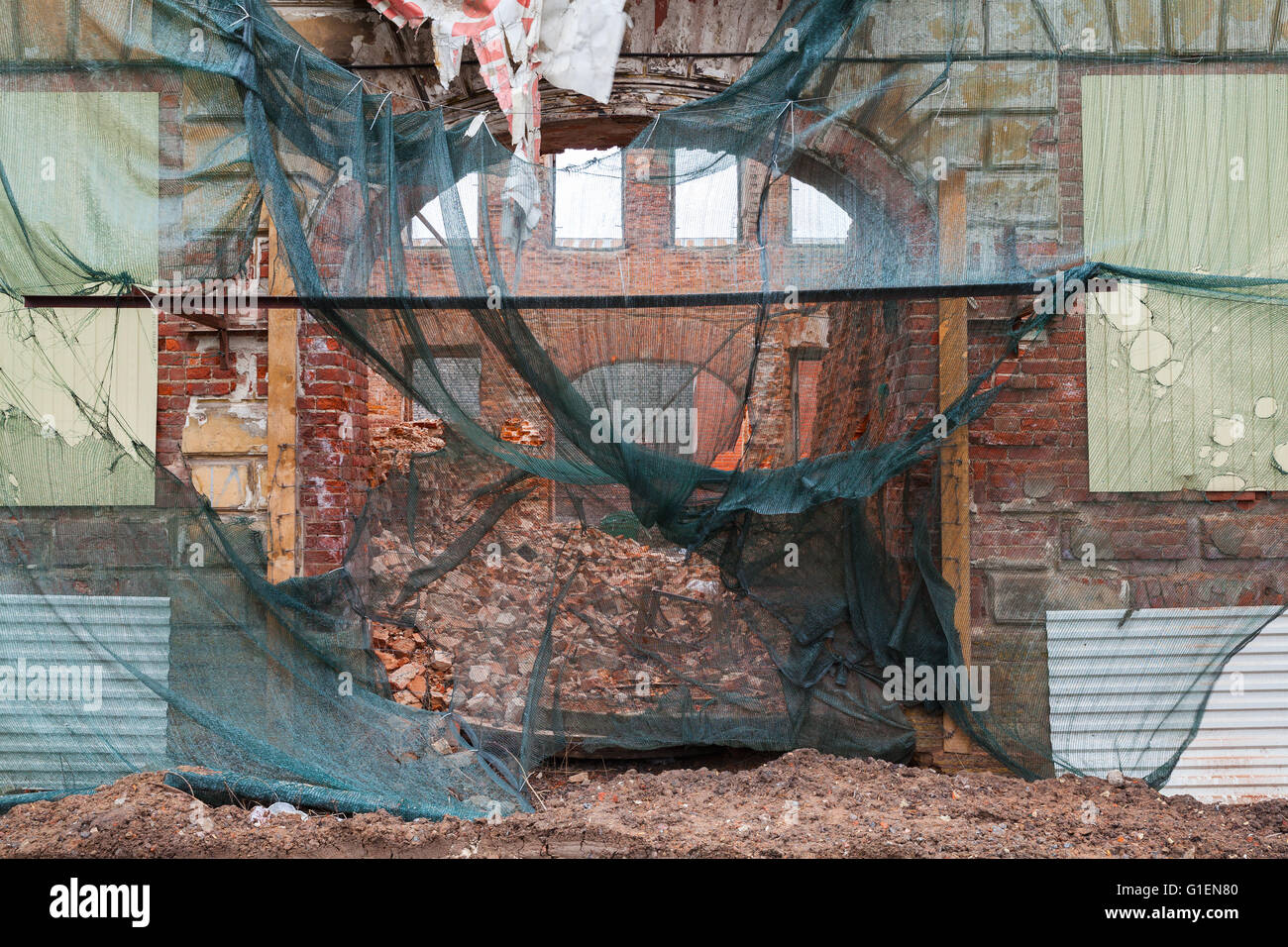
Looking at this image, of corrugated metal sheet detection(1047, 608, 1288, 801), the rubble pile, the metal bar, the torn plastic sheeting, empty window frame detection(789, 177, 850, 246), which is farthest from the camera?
the torn plastic sheeting

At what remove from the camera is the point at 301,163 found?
3.15 m

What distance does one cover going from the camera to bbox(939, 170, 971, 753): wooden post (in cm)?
341

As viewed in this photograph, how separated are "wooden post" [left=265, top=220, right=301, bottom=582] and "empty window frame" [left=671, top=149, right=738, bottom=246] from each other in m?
1.82

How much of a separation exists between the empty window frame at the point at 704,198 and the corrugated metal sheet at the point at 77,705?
2465mm

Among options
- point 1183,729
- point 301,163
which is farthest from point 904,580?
point 301,163

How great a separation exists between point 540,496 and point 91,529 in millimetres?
1675

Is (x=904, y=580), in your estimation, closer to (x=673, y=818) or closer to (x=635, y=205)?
(x=673, y=818)

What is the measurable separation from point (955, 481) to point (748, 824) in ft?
5.16

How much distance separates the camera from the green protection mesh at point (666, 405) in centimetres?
307

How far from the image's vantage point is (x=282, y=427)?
3855 mm
